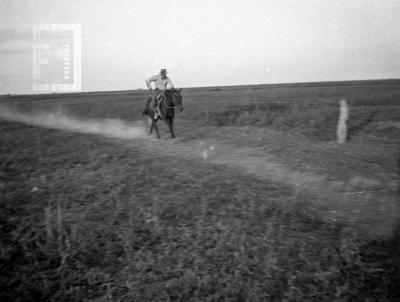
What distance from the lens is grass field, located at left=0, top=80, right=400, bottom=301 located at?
418 cm

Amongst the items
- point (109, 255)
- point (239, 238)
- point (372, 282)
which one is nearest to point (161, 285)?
point (109, 255)

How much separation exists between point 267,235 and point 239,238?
569mm

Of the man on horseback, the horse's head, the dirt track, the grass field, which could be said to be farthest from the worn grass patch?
the man on horseback

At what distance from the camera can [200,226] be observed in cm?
558

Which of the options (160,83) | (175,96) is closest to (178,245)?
(175,96)

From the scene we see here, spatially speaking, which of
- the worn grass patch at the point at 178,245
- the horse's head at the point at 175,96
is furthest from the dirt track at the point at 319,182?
the horse's head at the point at 175,96

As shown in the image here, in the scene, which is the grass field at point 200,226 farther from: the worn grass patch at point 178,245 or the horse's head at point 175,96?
the horse's head at point 175,96

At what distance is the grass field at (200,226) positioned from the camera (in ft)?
13.7

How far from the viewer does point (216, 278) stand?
170 inches

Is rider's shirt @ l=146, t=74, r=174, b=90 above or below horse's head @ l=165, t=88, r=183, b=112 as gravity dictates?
above

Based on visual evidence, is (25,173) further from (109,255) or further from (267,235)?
(267,235)

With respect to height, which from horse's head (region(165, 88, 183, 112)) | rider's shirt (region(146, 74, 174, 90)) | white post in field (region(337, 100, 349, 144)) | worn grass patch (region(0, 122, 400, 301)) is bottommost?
worn grass patch (region(0, 122, 400, 301))

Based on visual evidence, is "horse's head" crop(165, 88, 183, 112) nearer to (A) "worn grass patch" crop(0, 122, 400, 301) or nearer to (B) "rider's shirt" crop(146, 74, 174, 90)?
(B) "rider's shirt" crop(146, 74, 174, 90)

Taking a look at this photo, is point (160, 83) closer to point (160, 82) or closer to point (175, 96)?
point (160, 82)
